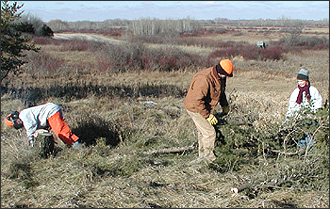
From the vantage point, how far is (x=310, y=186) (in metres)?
4.12

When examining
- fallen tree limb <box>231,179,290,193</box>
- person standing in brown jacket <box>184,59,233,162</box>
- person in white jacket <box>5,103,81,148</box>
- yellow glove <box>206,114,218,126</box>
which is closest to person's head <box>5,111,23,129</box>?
person in white jacket <box>5,103,81,148</box>

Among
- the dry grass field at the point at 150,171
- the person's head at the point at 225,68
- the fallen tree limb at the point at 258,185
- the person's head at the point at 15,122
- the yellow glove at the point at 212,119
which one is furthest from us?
the person's head at the point at 15,122

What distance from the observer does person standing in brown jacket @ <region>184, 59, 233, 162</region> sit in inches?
184

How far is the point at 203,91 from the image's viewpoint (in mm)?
4672

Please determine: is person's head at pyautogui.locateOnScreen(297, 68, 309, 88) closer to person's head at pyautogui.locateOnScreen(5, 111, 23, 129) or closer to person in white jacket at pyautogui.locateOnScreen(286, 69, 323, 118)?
person in white jacket at pyautogui.locateOnScreen(286, 69, 323, 118)

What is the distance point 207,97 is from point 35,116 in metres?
2.70

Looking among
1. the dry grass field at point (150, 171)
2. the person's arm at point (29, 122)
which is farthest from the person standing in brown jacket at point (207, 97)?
the person's arm at point (29, 122)

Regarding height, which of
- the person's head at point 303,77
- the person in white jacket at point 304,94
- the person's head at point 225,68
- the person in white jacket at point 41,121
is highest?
the person's head at point 225,68

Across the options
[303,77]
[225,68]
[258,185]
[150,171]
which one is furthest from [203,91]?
[303,77]

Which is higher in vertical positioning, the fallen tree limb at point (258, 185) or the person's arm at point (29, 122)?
the person's arm at point (29, 122)

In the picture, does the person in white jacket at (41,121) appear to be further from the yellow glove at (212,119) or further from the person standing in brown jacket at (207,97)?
the yellow glove at (212,119)

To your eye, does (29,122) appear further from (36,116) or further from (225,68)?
(225,68)

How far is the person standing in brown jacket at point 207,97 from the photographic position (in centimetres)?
466

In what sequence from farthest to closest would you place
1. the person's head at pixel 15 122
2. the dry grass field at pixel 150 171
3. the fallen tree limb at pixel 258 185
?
the person's head at pixel 15 122
the fallen tree limb at pixel 258 185
the dry grass field at pixel 150 171
